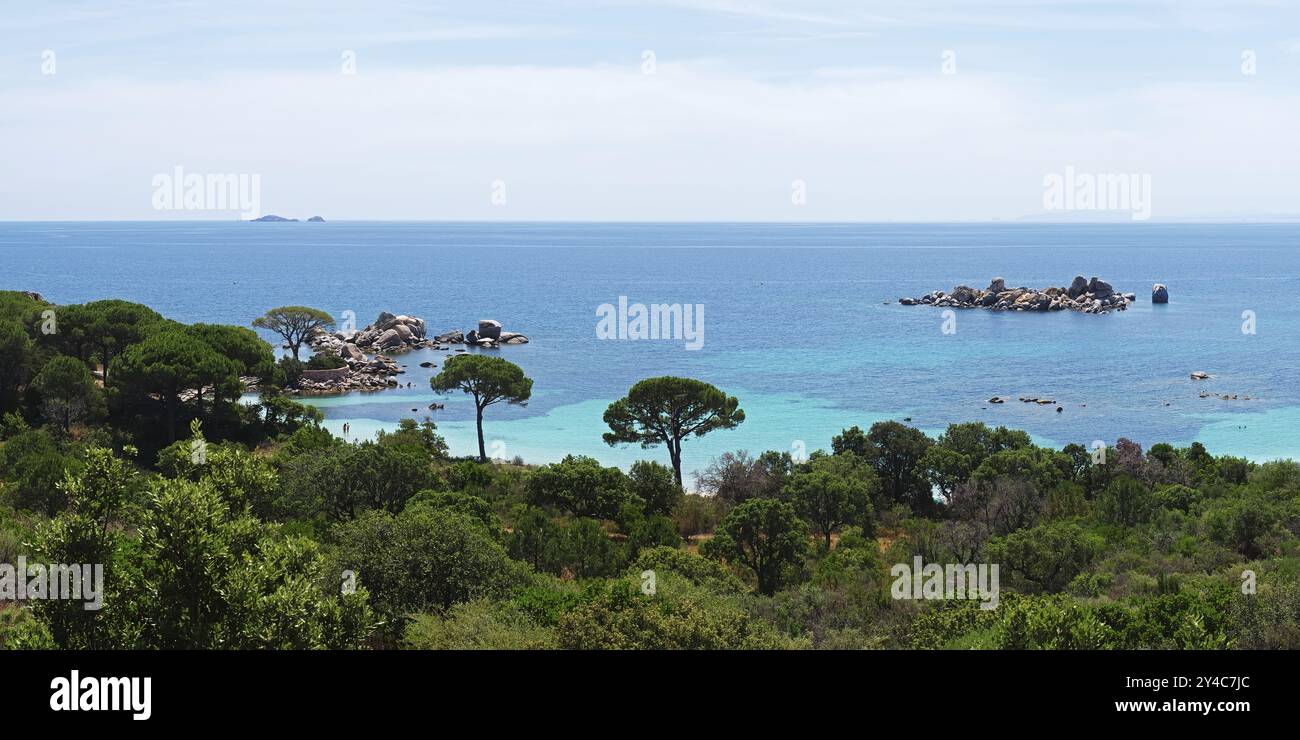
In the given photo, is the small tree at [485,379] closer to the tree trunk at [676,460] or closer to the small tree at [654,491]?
the tree trunk at [676,460]

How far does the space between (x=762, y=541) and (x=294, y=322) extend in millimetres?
61243

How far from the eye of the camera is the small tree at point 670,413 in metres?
42.5

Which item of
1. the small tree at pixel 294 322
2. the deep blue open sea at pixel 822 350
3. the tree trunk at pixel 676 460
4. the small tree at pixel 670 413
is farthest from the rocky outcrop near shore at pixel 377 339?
the tree trunk at pixel 676 460

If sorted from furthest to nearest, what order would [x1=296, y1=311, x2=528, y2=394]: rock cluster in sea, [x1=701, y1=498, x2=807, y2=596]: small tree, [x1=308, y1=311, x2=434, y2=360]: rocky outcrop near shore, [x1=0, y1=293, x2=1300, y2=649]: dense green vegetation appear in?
[x1=308, y1=311, x2=434, y2=360]: rocky outcrop near shore
[x1=296, y1=311, x2=528, y2=394]: rock cluster in sea
[x1=701, y1=498, x2=807, y2=596]: small tree
[x1=0, y1=293, x2=1300, y2=649]: dense green vegetation

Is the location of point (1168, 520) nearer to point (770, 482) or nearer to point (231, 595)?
point (770, 482)

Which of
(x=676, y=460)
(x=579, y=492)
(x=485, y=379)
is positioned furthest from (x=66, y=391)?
(x=676, y=460)

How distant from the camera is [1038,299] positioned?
383ft

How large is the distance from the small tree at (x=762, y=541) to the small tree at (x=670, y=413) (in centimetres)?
1489

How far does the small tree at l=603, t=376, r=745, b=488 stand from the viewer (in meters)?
42.5

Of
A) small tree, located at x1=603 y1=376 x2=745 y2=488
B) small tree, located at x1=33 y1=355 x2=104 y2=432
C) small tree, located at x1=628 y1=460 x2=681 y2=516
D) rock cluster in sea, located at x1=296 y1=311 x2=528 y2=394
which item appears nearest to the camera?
small tree, located at x1=628 y1=460 x2=681 y2=516

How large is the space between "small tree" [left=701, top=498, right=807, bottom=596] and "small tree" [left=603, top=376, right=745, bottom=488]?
1489 centimetres

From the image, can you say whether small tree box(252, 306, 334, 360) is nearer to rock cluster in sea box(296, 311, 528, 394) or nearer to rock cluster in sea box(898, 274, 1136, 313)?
rock cluster in sea box(296, 311, 528, 394)

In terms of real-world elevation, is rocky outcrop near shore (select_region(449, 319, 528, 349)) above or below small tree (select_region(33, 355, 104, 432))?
above

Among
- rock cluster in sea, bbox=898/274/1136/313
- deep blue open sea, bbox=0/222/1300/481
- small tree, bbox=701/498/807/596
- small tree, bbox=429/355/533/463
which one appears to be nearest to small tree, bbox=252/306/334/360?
deep blue open sea, bbox=0/222/1300/481
